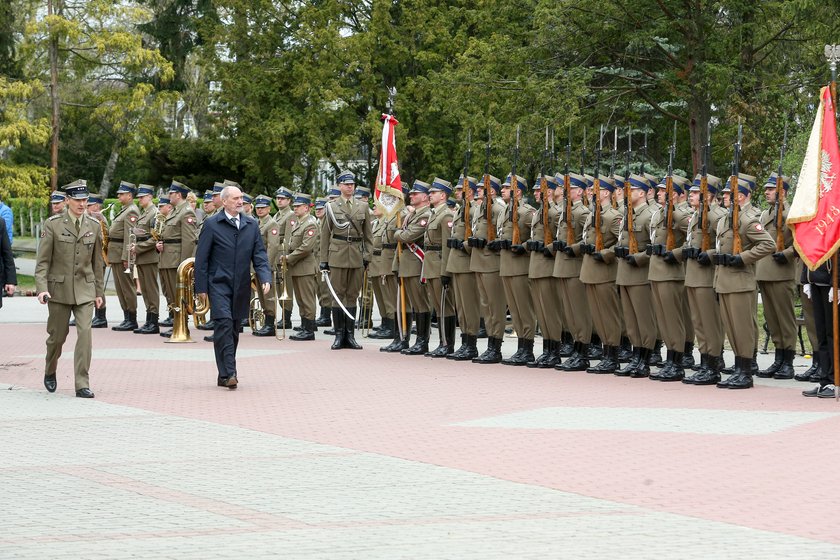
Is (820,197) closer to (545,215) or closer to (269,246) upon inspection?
(545,215)

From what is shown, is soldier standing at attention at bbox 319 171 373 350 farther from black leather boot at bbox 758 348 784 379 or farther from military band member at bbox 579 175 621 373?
black leather boot at bbox 758 348 784 379

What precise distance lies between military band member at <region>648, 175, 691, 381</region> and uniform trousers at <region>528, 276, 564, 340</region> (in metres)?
1.63

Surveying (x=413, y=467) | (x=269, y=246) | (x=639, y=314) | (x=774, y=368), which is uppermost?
(x=269, y=246)

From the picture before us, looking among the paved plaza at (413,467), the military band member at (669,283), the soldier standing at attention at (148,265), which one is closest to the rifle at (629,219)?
the military band member at (669,283)

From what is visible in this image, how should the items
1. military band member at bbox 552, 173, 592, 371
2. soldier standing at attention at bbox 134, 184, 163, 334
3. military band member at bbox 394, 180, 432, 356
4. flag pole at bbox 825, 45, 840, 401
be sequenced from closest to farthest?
flag pole at bbox 825, 45, 840, 401 → military band member at bbox 552, 173, 592, 371 → military band member at bbox 394, 180, 432, 356 → soldier standing at attention at bbox 134, 184, 163, 334

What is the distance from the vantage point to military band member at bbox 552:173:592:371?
15766mm

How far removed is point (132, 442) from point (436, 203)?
758 cm

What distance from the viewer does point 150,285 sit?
20953mm

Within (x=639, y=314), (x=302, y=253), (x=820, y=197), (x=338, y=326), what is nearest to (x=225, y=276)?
(x=338, y=326)

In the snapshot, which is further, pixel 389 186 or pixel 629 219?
pixel 389 186

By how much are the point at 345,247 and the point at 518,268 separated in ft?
9.70

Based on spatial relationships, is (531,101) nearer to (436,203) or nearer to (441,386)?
(436,203)

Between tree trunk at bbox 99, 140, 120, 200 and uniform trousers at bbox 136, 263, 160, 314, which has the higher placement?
tree trunk at bbox 99, 140, 120, 200

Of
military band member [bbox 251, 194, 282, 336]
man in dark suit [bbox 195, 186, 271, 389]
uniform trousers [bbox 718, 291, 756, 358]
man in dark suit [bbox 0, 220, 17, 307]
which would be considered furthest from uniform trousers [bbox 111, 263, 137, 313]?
uniform trousers [bbox 718, 291, 756, 358]
